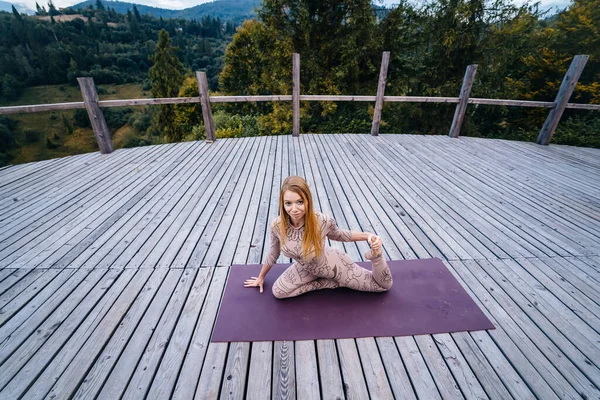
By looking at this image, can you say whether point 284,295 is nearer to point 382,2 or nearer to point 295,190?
point 295,190

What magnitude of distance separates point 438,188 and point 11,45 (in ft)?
285

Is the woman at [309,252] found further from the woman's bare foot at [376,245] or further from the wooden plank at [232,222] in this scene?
the wooden plank at [232,222]

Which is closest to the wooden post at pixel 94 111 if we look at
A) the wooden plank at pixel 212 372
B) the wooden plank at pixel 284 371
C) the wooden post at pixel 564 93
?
the wooden plank at pixel 212 372

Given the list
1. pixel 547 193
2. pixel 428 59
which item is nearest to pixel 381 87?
pixel 547 193

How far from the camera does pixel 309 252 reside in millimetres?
1806

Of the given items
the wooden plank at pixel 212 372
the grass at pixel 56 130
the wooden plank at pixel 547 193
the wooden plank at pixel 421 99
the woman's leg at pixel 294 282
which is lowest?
the grass at pixel 56 130

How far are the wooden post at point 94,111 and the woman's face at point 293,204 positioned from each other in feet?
16.2

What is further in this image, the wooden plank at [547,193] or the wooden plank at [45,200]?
the wooden plank at [547,193]

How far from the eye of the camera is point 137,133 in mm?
44719

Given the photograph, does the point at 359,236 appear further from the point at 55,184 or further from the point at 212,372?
the point at 55,184

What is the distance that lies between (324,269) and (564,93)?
694cm

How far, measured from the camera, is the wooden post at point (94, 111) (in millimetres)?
4699

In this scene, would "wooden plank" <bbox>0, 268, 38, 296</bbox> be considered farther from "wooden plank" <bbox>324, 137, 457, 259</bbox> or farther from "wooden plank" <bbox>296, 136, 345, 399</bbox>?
"wooden plank" <bbox>324, 137, 457, 259</bbox>

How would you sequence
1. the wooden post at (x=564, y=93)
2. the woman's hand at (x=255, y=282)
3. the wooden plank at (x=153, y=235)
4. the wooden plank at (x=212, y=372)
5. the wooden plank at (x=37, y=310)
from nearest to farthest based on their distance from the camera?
the wooden plank at (x=212, y=372) → the wooden plank at (x=37, y=310) → the woman's hand at (x=255, y=282) → the wooden plank at (x=153, y=235) → the wooden post at (x=564, y=93)
